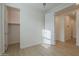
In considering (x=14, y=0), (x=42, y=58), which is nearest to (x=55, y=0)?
(x=14, y=0)

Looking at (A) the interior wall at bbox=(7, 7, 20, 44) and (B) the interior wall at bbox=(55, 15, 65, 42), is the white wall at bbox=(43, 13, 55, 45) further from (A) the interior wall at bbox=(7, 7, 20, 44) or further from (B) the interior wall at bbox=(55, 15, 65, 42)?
(A) the interior wall at bbox=(7, 7, 20, 44)

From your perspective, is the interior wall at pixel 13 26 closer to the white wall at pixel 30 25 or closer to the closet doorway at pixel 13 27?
the closet doorway at pixel 13 27

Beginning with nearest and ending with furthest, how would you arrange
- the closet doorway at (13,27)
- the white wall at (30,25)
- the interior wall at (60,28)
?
the white wall at (30,25) < the closet doorway at (13,27) < the interior wall at (60,28)

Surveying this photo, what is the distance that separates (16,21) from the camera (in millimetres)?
5809

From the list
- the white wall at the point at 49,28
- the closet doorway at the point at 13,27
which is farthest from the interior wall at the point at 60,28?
the closet doorway at the point at 13,27

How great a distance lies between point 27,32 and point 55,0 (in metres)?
4.19

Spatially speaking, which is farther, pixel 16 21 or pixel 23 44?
pixel 16 21

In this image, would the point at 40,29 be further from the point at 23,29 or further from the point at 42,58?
the point at 42,58

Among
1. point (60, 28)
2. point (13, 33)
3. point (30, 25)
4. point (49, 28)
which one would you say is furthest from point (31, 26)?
point (60, 28)

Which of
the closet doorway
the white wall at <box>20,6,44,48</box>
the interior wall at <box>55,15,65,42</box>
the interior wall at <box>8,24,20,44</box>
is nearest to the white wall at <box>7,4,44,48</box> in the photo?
the white wall at <box>20,6,44,48</box>

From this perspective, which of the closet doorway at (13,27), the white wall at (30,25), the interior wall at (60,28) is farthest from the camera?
the interior wall at (60,28)

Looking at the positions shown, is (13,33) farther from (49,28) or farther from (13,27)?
(49,28)

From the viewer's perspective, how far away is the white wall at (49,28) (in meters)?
5.46

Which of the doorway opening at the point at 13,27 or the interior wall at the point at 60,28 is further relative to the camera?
the interior wall at the point at 60,28
